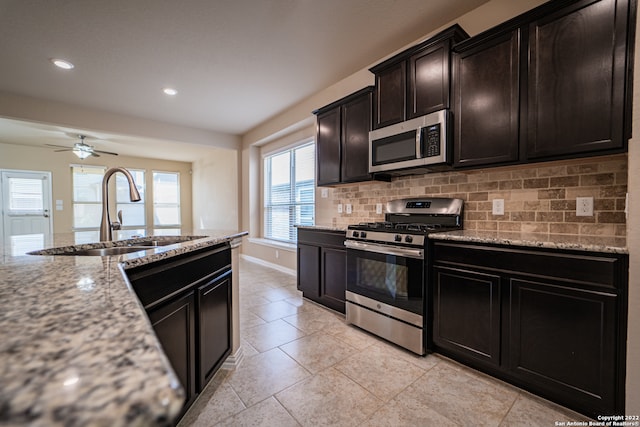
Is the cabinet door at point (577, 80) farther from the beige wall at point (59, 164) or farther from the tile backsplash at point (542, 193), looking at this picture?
the beige wall at point (59, 164)

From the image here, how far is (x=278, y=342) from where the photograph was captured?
232 cm

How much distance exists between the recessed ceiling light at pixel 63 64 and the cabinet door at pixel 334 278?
141 inches

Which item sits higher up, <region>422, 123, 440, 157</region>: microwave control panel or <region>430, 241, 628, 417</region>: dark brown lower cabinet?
<region>422, 123, 440, 157</region>: microwave control panel

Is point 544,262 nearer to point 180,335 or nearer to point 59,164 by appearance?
point 180,335

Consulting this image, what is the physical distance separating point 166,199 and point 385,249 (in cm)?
772

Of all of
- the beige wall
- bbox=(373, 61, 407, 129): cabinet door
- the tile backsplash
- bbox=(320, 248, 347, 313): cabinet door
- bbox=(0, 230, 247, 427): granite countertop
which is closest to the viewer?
bbox=(0, 230, 247, 427): granite countertop

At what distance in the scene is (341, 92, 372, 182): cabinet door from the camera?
294 centimetres

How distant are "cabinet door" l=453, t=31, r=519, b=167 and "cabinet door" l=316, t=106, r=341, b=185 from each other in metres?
1.39

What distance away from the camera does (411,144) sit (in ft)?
7.97

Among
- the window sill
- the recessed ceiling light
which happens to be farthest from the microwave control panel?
the recessed ceiling light

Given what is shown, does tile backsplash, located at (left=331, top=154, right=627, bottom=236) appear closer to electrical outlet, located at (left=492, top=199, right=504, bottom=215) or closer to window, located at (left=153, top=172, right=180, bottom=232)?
electrical outlet, located at (left=492, top=199, right=504, bottom=215)

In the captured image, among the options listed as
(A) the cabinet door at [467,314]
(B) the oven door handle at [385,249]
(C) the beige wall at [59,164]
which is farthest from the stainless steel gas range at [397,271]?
(C) the beige wall at [59,164]

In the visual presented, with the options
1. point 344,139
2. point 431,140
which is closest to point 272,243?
point 344,139

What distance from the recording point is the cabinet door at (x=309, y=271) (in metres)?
3.19
